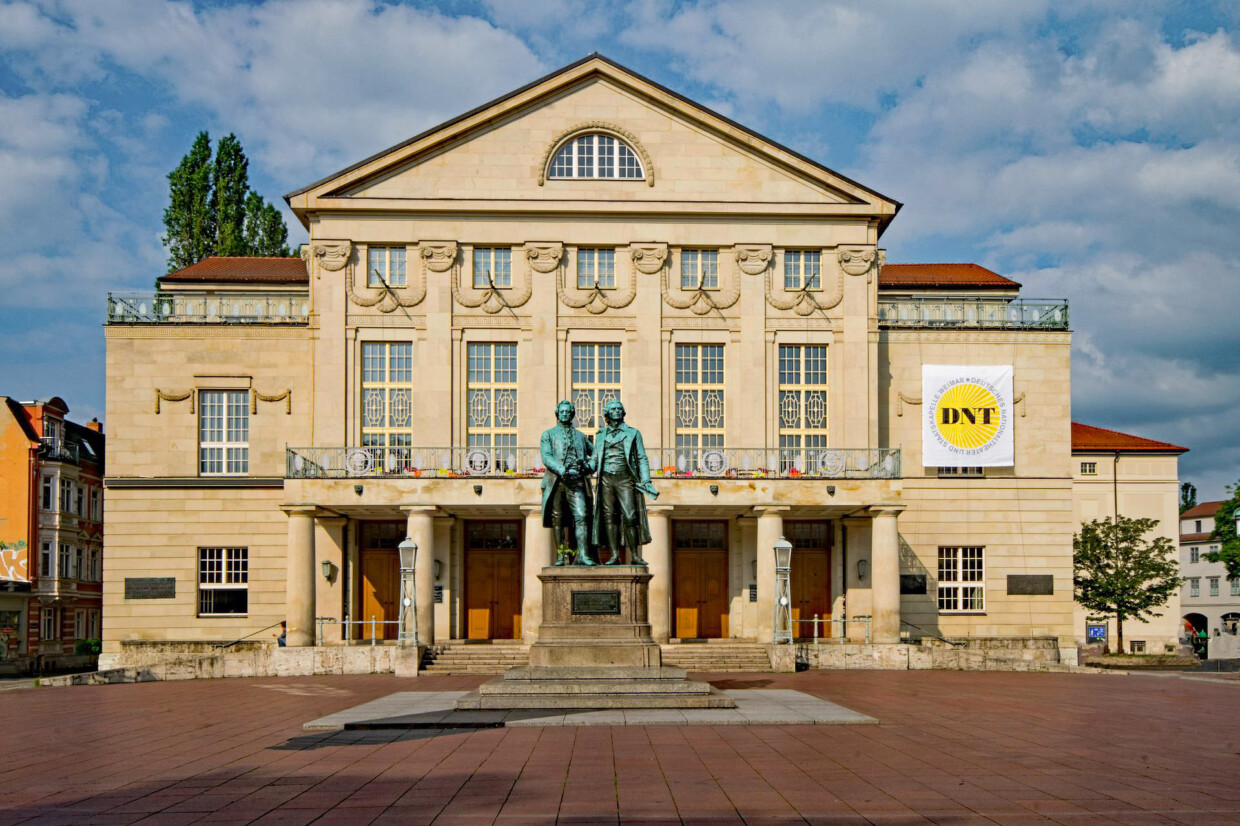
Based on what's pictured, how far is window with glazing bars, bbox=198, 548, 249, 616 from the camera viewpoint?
43469 mm

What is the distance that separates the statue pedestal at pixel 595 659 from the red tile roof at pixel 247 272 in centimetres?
3092

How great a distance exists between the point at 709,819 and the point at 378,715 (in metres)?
10.3

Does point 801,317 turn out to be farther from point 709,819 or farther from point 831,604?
point 709,819

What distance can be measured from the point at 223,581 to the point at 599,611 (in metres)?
26.0

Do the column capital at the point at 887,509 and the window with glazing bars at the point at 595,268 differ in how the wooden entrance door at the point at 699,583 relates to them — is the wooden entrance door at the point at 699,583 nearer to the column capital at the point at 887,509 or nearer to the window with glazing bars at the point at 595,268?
the column capital at the point at 887,509

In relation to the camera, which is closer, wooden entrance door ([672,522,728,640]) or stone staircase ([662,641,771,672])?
stone staircase ([662,641,771,672])

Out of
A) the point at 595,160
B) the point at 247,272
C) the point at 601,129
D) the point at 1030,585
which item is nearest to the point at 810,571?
the point at 1030,585

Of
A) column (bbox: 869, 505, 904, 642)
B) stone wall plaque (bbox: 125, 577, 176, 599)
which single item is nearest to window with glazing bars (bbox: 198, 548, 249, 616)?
stone wall plaque (bbox: 125, 577, 176, 599)

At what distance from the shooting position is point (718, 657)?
1401 inches

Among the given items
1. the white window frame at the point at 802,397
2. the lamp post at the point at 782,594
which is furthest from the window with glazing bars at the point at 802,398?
the lamp post at the point at 782,594

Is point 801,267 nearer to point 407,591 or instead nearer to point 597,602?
point 407,591

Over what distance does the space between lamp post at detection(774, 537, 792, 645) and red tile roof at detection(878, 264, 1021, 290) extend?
1829cm

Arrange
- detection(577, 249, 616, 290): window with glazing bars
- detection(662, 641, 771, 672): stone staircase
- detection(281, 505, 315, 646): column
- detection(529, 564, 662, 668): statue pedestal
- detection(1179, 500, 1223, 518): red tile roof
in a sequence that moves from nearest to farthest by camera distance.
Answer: detection(529, 564, 662, 668): statue pedestal
detection(662, 641, 771, 672): stone staircase
detection(281, 505, 315, 646): column
detection(577, 249, 616, 290): window with glazing bars
detection(1179, 500, 1223, 518): red tile roof

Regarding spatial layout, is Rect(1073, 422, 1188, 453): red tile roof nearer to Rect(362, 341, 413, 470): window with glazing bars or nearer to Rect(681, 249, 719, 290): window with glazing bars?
Rect(681, 249, 719, 290): window with glazing bars
